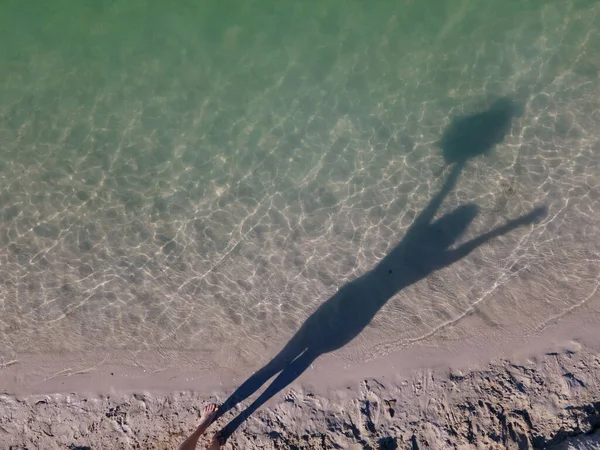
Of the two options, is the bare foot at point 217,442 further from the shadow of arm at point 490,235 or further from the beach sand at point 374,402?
the shadow of arm at point 490,235

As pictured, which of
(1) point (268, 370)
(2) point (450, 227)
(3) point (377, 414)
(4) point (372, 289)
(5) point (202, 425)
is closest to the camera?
(3) point (377, 414)

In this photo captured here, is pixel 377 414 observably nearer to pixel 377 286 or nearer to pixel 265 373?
pixel 265 373

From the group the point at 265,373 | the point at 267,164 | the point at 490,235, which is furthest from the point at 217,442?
the point at 490,235

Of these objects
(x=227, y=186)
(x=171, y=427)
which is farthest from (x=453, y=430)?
(x=227, y=186)

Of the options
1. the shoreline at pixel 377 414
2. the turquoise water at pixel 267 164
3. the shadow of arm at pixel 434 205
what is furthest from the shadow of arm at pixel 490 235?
the shoreline at pixel 377 414

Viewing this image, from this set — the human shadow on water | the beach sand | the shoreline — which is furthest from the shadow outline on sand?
the shoreline

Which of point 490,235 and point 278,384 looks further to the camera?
point 490,235
